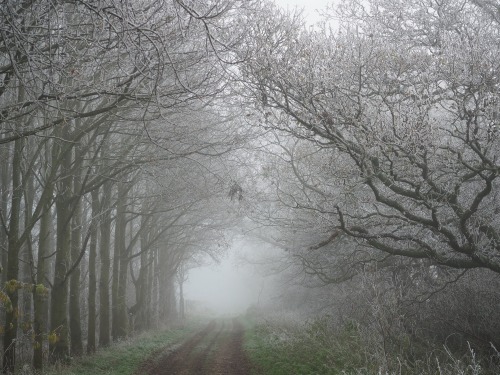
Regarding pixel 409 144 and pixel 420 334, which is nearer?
pixel 409 144

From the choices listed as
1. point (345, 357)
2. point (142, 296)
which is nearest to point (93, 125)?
A: point (345, 357)

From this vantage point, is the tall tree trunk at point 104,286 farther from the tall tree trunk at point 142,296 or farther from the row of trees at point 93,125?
the tall tree trunk at point 142,296

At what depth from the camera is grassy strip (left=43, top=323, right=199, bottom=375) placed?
984 centimetres

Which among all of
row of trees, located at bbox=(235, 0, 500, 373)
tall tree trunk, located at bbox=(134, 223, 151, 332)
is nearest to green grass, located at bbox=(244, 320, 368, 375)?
row of trees, located at bbox=(235, 0, 500, 373)

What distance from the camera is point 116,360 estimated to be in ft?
38.2

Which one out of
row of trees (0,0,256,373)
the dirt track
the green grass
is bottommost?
the dirt track

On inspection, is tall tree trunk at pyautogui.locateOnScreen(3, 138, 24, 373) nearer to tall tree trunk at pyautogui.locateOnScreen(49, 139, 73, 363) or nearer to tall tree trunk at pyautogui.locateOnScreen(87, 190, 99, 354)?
tall tree trunk at pyautogui.locateOnScreen(49, 139, 73, 363)

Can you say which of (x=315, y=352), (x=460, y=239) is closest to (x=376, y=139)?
(x=460, y=239)

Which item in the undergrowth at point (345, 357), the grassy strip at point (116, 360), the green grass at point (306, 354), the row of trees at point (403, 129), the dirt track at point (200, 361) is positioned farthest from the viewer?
the dirt track at point (200, 361)

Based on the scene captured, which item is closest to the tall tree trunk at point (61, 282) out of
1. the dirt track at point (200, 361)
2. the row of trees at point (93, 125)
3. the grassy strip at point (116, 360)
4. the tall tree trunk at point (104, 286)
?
the row of trees at point (93, 125)

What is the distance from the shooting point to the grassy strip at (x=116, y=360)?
9835mm

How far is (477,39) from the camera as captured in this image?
6.32 meters

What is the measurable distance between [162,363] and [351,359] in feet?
20.7

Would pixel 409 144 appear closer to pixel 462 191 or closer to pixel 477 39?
pixel 477 39
